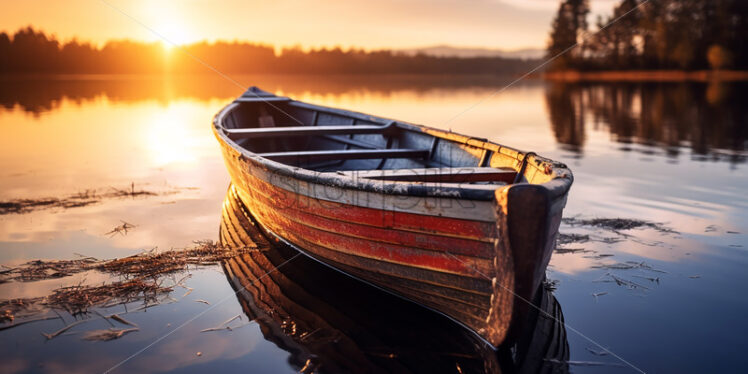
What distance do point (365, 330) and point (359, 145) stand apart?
17.1 ft

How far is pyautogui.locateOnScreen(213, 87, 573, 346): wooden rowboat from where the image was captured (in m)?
3.62

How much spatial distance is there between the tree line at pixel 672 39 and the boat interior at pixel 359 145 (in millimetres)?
64612

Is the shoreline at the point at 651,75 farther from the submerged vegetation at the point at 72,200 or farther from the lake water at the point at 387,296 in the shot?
the submerged vegetation at the point at 72,200

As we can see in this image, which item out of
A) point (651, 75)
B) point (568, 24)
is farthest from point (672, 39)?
point (568, 24)

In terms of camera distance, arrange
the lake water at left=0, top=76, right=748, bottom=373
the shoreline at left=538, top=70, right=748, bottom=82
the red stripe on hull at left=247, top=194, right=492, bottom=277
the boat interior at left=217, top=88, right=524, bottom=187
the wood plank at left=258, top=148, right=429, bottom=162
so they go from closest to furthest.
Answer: the red stripe on hull at left=247, top=194, right=492, bottom=277, the lake water at left=0, top=76, right=748, bottom=373, the boat interior at left=217, top=88, right=524, bottom=187, the wood plank at left=258, top=148, right=429, bottom=162, the shoreline at left=538, top=70, right=748, bottom=82

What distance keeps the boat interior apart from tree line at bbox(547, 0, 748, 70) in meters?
64.6

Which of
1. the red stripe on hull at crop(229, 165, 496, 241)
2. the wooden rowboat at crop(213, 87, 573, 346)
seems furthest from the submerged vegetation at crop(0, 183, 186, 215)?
the red stripe on hull at crop(229, 165, 496, 241)

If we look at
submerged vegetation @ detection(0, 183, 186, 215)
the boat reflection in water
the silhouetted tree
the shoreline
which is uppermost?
the silhouetted tree

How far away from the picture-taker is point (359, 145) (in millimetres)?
9305

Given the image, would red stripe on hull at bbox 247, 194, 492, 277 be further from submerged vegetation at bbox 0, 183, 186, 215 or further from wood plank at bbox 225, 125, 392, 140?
submerged vegetation at bbox 0, 183, 186, 215

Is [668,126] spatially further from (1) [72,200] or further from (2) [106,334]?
(2) [106,334]

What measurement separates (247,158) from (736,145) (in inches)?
592

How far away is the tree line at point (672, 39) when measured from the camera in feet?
221

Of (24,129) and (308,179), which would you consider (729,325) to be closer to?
(308,179)
